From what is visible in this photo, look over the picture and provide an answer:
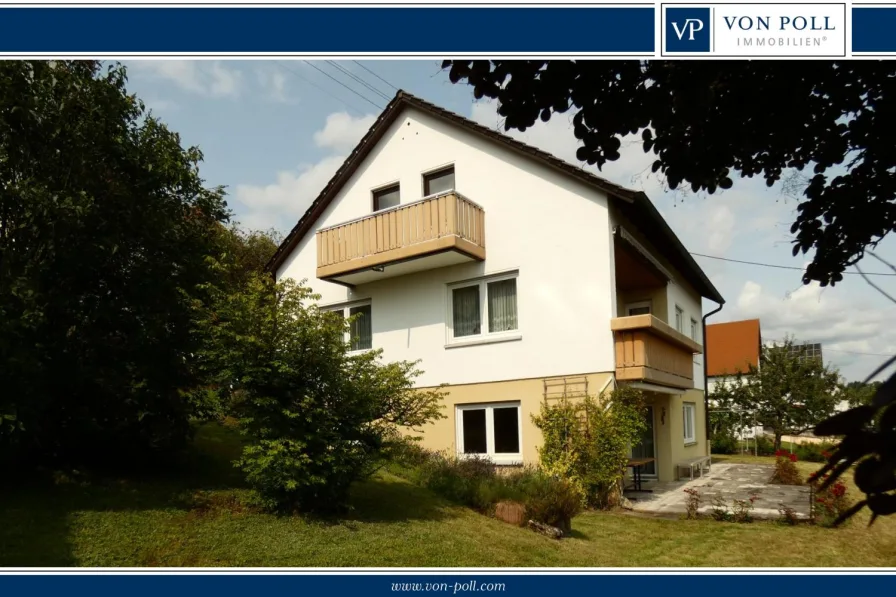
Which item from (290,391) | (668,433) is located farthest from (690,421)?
(290,391)

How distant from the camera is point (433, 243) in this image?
516 inches

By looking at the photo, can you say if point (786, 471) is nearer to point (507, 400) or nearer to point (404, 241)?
point (507, 400)

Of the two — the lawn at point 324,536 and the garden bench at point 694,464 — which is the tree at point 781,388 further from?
the lawn at point 324,536

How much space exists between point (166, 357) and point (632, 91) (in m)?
6.23

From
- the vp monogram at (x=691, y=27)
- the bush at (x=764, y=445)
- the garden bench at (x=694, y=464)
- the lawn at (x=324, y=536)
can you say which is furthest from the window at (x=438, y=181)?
the bush at (x=764, y=445)

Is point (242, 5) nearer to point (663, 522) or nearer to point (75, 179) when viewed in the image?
point (75, 179)

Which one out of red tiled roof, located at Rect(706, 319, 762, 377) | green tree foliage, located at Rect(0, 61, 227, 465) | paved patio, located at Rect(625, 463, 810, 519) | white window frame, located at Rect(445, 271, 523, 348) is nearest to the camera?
green tree foliage, located at Rect(0, 61, 227, 465)

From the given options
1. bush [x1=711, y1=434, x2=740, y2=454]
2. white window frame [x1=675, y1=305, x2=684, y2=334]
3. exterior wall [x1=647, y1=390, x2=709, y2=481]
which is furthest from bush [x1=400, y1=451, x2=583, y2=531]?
bush [x1=711, y1=434, x2=740, y2=454]

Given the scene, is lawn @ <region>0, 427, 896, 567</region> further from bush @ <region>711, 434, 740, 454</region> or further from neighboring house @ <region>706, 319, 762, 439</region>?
neighboring house @ <region>706, 319, 762, 439</region>

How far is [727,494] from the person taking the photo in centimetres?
1337

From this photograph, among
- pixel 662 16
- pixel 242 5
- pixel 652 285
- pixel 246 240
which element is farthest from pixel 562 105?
pixel 246 240

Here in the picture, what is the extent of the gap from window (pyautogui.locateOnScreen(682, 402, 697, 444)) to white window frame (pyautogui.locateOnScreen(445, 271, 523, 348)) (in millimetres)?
8408

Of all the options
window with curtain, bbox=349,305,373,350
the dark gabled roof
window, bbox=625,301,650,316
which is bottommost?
window with curtain, bbox=349,305,373,350

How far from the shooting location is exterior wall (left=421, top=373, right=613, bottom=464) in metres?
12.5
